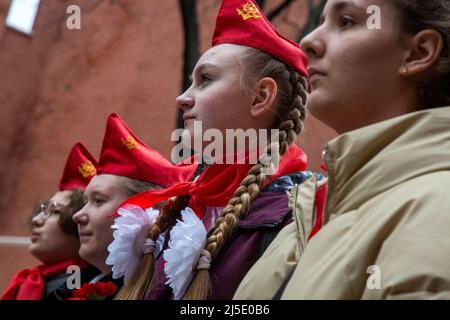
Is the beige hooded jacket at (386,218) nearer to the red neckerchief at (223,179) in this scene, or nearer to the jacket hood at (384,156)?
the jacket hood at (384,156)

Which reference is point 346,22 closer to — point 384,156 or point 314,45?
point 314,45

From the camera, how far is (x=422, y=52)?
1512mm

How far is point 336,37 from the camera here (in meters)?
1.53

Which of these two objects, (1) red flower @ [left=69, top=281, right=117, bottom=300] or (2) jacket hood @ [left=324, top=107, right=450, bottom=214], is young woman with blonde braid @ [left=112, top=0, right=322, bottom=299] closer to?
(1) red flower @ [left=69, top=281, right=117, bottom=300]

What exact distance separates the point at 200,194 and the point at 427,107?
82cm

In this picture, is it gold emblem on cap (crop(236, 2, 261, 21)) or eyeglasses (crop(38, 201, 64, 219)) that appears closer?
gold emblem on cap (crop(236, 2, 261, 21))

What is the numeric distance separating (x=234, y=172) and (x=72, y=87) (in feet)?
22.1

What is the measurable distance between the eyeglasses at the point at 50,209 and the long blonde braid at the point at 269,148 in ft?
5.74

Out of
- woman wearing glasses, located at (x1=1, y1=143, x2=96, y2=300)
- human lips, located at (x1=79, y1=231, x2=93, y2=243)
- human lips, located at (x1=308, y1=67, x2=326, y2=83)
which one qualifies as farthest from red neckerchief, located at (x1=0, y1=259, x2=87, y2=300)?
human lips, located at (x1=308, y1=67, x2=326, y2=83)

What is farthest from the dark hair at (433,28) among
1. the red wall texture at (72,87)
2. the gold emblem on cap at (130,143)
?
the red wall texture at (72,87)

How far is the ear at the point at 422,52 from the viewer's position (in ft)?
4.89

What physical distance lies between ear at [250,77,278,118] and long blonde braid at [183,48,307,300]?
35 millimetres

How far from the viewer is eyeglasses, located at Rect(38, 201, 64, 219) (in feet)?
11.8
